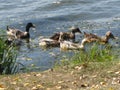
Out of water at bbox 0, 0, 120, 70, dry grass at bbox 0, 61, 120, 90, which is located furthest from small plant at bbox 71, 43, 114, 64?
water at bbox 0, 0, 120, 70

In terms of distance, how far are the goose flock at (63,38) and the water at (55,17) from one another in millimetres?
327

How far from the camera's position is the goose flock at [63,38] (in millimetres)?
16688

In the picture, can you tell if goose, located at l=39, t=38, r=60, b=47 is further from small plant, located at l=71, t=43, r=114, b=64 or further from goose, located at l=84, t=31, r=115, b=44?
small plant, located at l=71, t=43, r=114, b=64

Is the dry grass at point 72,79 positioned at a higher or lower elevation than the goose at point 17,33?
higher

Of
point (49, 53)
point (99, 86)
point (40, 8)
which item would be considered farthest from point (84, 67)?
point (40, 8)

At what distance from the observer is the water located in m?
18.1

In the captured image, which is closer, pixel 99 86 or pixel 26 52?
pixel 99 86

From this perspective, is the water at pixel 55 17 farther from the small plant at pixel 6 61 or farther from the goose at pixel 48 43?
the small plant at pixel 6 61

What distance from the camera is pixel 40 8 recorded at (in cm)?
2350

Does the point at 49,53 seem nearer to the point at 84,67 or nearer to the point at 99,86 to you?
the point at 84,67

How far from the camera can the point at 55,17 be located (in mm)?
21234

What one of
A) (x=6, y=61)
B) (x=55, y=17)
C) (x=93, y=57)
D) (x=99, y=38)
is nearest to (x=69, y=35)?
(x=99, y=38)

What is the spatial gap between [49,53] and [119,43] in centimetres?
262

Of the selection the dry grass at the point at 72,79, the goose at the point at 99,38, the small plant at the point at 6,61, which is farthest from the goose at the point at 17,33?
the dry grass at the point at 72,79
